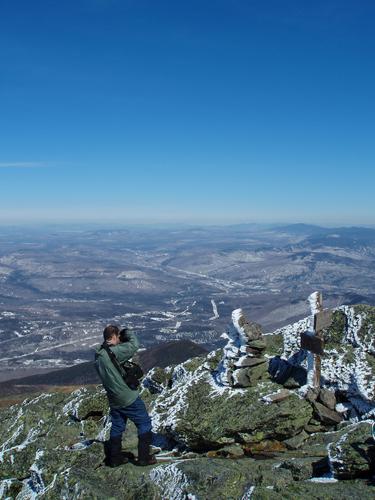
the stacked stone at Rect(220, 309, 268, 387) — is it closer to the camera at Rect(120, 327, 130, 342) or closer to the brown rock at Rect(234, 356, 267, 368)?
the brown rock at Rect(234, 356, 267, 368)

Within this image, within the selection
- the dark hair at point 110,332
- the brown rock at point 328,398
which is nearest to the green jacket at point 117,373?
the dark hair at point 110,332

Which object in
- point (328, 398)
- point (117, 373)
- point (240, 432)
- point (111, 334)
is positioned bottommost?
point (240, 432)

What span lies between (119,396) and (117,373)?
0.73 metres

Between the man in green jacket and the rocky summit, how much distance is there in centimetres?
55

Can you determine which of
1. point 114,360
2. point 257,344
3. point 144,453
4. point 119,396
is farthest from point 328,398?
point 114,360

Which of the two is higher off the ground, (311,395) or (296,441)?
(311,395)

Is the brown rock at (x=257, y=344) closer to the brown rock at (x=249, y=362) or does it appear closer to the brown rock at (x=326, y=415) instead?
the brown rock at (x=249, y=362)

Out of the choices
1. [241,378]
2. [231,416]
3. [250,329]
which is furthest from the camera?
[250,329]

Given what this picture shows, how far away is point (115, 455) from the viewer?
13844mm

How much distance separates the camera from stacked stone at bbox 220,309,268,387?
1808 centimetres

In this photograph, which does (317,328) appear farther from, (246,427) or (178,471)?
(178,471)

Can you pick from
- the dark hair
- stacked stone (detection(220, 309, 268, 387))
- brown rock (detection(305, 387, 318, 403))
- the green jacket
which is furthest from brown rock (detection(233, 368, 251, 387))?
the dark hair

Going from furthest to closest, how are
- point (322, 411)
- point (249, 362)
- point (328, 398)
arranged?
point (249, 362) < point (328, 398) < point (322, 411)

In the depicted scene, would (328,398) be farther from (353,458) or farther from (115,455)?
(115,455)
